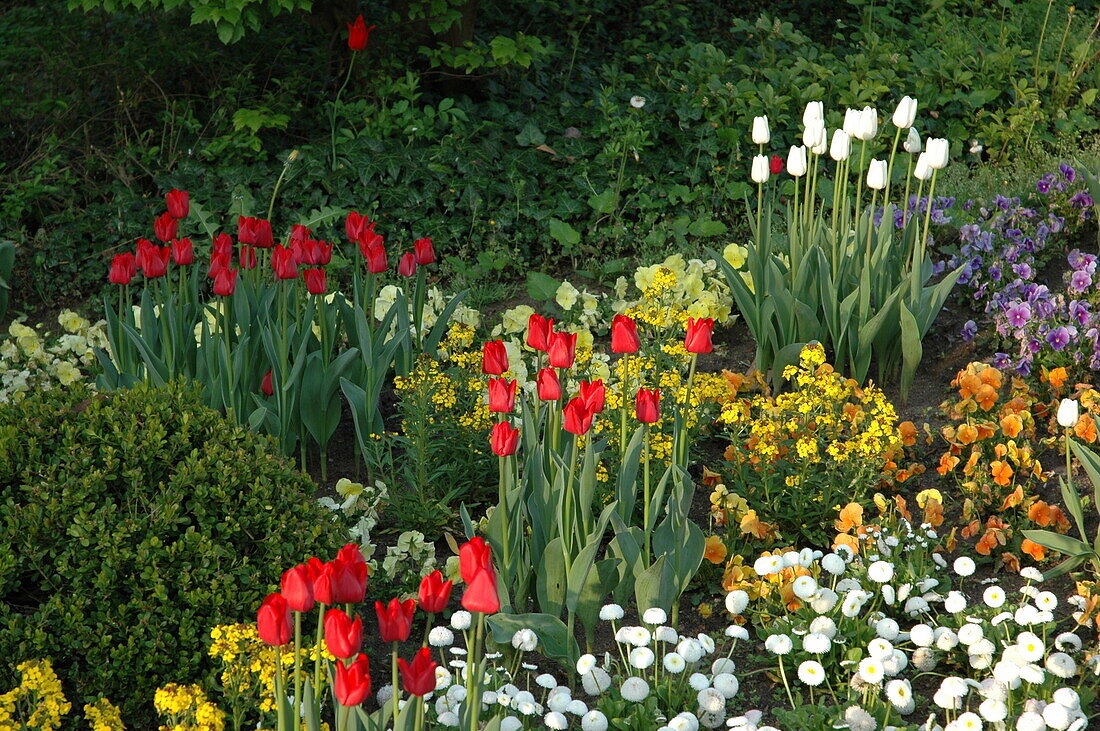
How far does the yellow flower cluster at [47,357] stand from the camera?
170 inches

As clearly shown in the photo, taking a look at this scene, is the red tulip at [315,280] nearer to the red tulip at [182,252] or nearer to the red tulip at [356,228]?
the red tulip at [356,228]

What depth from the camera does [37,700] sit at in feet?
7.68

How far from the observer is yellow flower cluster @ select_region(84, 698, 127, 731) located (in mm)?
2342

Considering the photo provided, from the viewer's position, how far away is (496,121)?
6.69 meters

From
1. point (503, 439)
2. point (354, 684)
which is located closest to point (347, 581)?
point (354, 684)

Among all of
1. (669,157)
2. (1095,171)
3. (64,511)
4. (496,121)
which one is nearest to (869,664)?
(64,511)

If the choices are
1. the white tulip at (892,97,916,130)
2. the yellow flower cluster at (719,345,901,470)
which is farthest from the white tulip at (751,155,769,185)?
the yellow flower cluster at (719,345,901,470)

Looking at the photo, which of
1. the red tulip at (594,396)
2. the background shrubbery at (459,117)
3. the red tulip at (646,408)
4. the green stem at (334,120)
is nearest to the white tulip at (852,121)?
the background shrubbery at (459,117)

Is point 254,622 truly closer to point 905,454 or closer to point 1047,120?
point 905,454

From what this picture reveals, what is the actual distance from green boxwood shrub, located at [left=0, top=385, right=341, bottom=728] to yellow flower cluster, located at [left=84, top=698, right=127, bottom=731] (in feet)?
0.31

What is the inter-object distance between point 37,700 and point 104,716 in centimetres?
14

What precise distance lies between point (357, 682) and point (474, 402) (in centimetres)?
204

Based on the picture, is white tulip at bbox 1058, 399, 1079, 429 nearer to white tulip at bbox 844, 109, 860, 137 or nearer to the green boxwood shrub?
white tulip at bbox 844, 109, 860, 137

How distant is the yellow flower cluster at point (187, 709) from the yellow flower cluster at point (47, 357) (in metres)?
2.23
